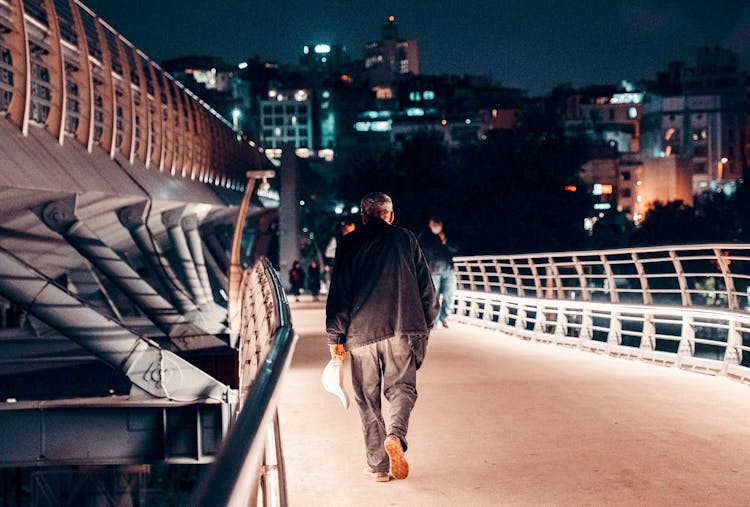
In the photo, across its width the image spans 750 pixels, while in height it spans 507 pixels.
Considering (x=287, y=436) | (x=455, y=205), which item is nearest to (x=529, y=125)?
→ (x=455, y=205)

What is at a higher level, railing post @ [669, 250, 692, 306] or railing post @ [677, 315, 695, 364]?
railing post @ [669, 250, 692, 306]

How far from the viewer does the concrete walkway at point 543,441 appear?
7359 mm

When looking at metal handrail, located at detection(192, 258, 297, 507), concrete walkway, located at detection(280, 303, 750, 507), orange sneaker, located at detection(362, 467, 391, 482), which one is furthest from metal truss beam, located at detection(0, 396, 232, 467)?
metal handrail, located at detection(192, 258, 297, 507)

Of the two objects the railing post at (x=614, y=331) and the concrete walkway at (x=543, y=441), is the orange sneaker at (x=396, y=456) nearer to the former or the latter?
the concrete walkway at (x=543, y=441)

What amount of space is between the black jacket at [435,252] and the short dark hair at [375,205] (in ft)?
40.6

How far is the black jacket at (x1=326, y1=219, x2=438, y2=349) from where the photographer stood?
25.1ft

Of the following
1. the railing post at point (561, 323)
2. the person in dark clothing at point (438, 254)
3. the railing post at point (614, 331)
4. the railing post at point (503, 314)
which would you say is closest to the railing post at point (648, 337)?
the railing post at point (614, 331)

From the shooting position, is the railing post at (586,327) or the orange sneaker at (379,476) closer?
the orange sneaker at (379,476)

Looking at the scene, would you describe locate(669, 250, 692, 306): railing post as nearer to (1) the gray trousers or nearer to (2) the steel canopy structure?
(2) the steel canopy structure

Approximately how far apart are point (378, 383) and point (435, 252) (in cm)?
1290

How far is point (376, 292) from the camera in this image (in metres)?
7.71

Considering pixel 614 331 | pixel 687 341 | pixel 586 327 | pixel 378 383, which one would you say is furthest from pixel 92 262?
pixel 378 383

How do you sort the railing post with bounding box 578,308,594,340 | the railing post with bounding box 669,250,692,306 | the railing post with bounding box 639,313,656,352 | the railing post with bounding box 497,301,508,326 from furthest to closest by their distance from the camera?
the railing post with bounding box 497,301,508,326 < the railing post with bounding box 578,308,594,340 < the railing post with bounding box 639,313,656,352 < the railing post with bounding box 669,250,692,306

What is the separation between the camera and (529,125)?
117 metres
